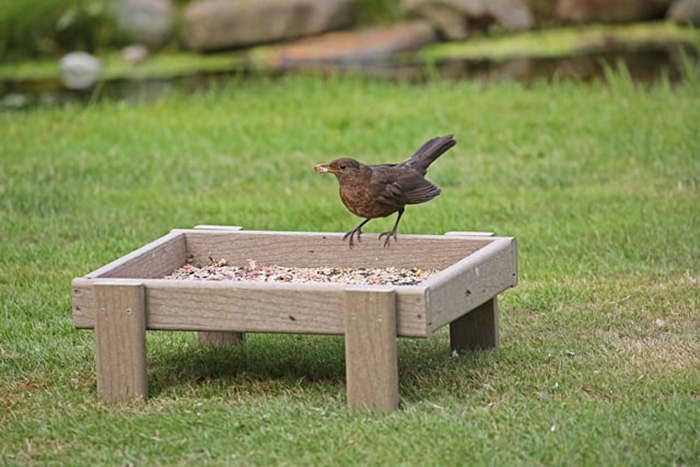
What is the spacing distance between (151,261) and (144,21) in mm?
10090

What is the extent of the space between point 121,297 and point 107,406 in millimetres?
365

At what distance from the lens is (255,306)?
4.08m

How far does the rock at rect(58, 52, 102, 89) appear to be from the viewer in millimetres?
13102

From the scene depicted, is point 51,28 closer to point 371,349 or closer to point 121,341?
point 121,341

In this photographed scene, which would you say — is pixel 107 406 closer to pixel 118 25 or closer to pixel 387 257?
pixel 387 257

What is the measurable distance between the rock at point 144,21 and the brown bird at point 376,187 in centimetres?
998

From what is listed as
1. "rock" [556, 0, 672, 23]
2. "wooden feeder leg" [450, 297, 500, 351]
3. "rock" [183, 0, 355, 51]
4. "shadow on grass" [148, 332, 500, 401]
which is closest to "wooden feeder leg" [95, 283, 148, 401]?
"shadow on grass" [148, 332, 500, 401]

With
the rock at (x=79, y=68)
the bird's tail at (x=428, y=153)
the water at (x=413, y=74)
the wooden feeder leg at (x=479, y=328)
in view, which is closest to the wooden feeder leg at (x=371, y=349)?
the wooden feeder leg at (x=479, y=328)

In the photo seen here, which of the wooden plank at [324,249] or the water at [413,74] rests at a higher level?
the water at [413,74]

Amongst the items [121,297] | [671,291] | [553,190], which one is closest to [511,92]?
[553,190]

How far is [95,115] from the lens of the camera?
9.73 m

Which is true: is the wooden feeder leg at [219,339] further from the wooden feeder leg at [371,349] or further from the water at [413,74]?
the water at [413,74]

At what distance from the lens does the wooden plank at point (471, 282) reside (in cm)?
404

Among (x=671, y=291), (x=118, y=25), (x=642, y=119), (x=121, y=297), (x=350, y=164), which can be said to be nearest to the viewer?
(x=121, y=297)
